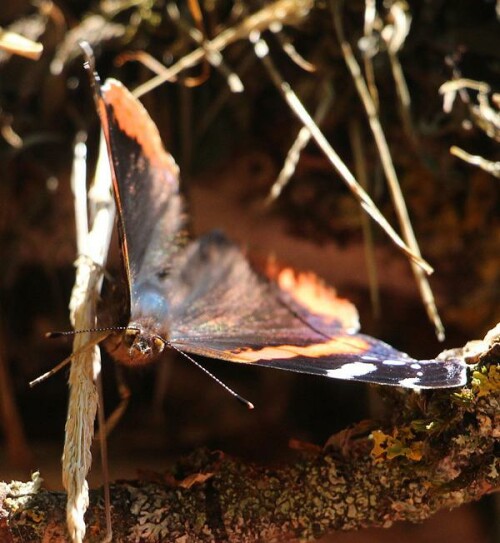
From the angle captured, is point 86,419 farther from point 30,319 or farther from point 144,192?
point 30,319

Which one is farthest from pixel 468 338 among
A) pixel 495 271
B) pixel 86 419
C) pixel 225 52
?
pixel 86 419

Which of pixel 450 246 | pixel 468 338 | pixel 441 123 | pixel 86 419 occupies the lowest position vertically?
pixel 86 419

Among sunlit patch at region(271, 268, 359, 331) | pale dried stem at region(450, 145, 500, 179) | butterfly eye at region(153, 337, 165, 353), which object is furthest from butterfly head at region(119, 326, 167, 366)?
pale dried stem at region(450, 145, 500, 179)

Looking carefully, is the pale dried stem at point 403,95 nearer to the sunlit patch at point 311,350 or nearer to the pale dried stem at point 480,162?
the pale dried stem at point 480,162

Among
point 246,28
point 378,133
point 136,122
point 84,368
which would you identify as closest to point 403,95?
point 378,133

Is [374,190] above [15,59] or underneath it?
underneath

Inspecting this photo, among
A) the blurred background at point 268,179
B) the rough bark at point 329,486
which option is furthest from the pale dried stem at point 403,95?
the rough bark at point 329,486

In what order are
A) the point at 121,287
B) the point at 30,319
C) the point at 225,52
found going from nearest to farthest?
the point at 121,287, the point at 225,52, the point at 30,319

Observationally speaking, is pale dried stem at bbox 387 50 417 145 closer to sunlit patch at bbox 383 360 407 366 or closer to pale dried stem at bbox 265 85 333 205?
pale dried stem at bbox 265 85 333 205
